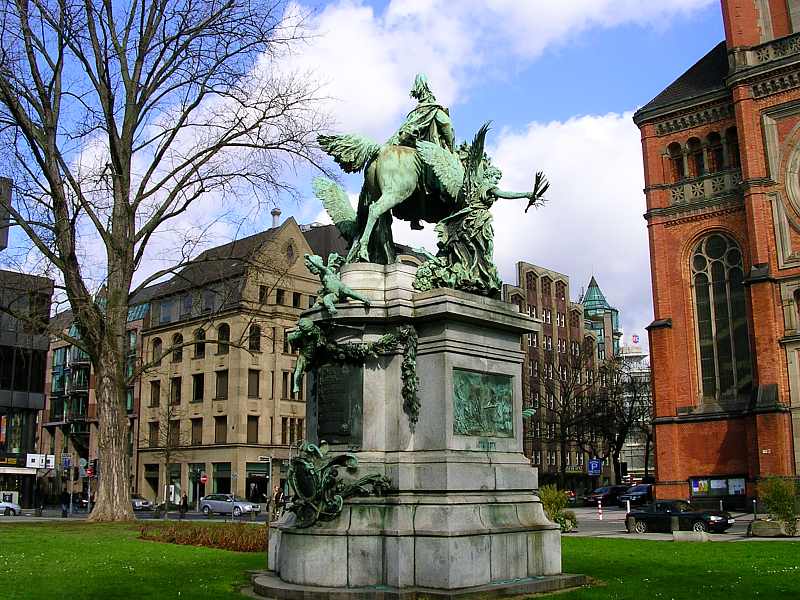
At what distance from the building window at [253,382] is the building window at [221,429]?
8.29 ft

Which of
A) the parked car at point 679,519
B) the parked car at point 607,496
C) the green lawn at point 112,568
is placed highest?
the green lawn at point 112,568

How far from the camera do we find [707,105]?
4562 centimetres

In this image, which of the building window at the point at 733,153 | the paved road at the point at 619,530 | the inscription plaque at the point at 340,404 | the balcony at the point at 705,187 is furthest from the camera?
the building window at the point at 733,153

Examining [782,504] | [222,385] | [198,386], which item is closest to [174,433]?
[198,386]

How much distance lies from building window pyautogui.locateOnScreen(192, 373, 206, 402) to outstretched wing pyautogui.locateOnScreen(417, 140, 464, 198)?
5515cm

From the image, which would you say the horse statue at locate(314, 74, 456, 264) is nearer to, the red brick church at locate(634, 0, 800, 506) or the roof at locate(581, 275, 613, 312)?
the red brick church at locate(634, 0, 800, 506)

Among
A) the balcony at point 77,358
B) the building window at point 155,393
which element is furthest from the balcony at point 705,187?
the balcony at point 77,358

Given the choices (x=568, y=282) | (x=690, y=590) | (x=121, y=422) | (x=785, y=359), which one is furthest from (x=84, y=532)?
(x=568, y=282)


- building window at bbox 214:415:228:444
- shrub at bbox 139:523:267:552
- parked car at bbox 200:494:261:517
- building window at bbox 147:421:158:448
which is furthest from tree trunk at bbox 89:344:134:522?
building window at bbox 147:421:158:448

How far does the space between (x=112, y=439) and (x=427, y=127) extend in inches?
658

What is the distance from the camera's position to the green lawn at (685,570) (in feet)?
34.3

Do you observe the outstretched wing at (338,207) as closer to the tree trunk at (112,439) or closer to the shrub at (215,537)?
the shrub at (215,537)

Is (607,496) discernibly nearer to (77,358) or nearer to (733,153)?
(733,153)

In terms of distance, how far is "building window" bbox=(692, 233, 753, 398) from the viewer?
43.0 m
